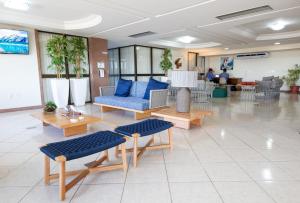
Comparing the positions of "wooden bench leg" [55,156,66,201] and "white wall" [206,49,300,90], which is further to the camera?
"white wall" [206,49,300,90]

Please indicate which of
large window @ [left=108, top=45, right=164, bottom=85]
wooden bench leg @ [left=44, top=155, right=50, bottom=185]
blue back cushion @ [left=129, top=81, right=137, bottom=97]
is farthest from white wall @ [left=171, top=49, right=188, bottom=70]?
wooden bench leg @ [left=44, top=155, right=50, bottom=185]

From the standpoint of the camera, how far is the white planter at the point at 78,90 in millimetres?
6625

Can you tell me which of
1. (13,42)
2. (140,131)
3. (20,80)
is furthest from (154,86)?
(13,42)

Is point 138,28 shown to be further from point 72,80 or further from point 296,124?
point 296,124

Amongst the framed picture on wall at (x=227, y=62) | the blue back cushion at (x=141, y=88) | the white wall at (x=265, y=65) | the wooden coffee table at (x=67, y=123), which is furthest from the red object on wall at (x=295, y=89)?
the wooden coffee table at (x=67, y=123)

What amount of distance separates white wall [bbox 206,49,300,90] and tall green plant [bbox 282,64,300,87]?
0.37m

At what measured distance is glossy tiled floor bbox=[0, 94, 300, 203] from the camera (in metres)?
1.81

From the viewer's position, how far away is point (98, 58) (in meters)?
7.61

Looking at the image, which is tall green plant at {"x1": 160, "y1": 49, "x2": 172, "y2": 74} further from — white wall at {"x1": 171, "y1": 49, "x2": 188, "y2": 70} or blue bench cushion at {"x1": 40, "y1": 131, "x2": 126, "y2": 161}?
blue bench cushion at {"x1": 40, "y1": 131, "x2": 126, "y2": 161}

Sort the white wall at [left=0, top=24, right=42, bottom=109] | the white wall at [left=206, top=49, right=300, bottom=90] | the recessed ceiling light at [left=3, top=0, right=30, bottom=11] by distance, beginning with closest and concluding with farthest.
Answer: the recessed ceiling light at [left=3, top=0, right=30, bottom=11] → the white wall at [left=0, top=24, right=42, bottom=109] → the white wall at [left=206, top=49, right=300, bottom=90]

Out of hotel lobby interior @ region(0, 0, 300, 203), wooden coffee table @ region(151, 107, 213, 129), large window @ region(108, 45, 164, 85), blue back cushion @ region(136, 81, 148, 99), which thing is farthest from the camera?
large window @ region(108, 45, 164, 85)

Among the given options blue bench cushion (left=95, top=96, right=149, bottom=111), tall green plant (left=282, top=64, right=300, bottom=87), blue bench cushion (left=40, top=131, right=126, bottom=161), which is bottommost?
blue bench cushion (left=40, top=131, right=126, bottom=161)

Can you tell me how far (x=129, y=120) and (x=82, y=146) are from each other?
9.02 feet

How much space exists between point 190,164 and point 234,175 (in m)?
0.51
